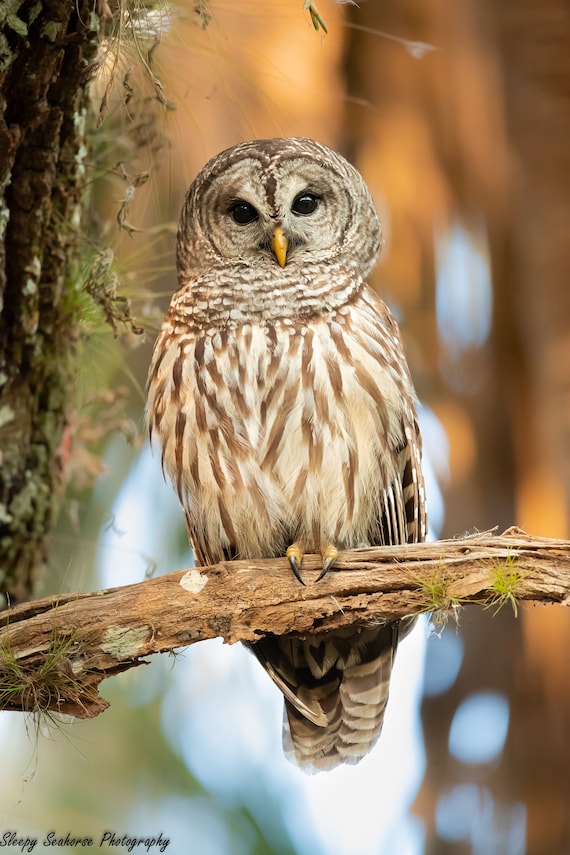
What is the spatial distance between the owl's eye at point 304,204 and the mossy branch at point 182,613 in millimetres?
1068

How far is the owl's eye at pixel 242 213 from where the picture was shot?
2727 mm

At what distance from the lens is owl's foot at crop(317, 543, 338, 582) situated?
87.8 inches

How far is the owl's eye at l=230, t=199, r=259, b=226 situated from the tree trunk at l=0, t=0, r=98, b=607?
1.57 ft

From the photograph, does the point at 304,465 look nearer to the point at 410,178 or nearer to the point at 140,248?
the point at 140,248

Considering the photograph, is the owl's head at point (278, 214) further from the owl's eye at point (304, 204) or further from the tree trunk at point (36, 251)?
the tree trunk at point (36, 251)

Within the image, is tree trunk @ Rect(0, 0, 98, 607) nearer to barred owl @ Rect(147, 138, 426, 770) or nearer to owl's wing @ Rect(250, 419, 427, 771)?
barred owl @ Rect(147, 138, 426, 770)

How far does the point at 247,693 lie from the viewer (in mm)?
4711

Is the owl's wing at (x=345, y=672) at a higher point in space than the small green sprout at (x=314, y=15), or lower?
lower

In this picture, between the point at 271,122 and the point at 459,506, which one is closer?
the point at 271,122

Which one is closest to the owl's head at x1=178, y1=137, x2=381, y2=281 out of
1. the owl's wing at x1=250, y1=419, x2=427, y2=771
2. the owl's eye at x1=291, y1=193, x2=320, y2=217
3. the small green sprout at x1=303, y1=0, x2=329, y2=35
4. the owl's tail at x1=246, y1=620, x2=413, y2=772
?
the owl's eye at x1=291, y1=193, x2=320, y2=217

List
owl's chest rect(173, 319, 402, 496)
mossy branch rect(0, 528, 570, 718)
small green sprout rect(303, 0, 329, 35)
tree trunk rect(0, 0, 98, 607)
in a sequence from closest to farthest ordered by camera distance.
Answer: small green sprout rect(303, 0, 329, 35) < mossy branch rect(0, 528, 570, 718) < tree trunk rect(0, 0, 98, 607) < owl's chest rect(173, 319, 402, 496)

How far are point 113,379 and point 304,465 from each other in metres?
1.86

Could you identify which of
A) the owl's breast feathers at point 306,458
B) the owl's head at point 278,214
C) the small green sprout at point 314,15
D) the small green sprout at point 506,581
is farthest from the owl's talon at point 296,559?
the small green sprout at point 314,15

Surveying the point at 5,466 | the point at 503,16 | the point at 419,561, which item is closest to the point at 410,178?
the point at 503,16
